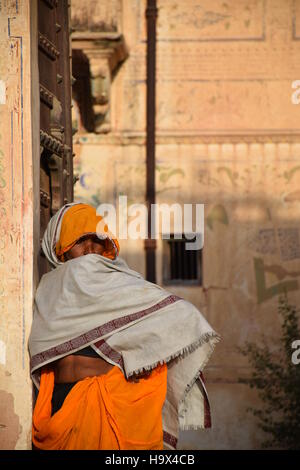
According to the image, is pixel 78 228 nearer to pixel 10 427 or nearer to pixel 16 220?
pixel 16 220

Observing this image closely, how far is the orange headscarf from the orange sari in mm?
576

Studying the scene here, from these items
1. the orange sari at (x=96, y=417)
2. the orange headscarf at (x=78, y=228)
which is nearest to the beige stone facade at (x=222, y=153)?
the orange headscarf at (x=78, y=228)

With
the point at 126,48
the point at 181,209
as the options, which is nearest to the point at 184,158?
the point at 181,209

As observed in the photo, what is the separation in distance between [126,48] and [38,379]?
6.69 m

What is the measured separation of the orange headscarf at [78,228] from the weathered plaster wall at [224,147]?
591cm

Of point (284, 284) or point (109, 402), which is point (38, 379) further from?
point (284, 284)

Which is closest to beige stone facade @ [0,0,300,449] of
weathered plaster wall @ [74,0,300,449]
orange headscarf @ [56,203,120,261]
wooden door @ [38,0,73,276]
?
weathered plaster wall @ [74,0,300,449]

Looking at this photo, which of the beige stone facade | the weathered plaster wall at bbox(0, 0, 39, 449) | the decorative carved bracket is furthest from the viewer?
the beige stone facade

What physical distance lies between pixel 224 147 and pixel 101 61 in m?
1.66

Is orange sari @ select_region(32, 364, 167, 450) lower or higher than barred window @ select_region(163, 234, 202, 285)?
higher

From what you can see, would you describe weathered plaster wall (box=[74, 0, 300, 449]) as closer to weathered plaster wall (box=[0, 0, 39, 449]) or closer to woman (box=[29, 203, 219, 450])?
woman (box=[29, 203, 219, 450])

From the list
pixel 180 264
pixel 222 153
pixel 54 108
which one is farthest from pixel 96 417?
pixel 222 153

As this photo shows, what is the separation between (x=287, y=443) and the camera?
996 centimetres

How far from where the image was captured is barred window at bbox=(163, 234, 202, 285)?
1057cm
